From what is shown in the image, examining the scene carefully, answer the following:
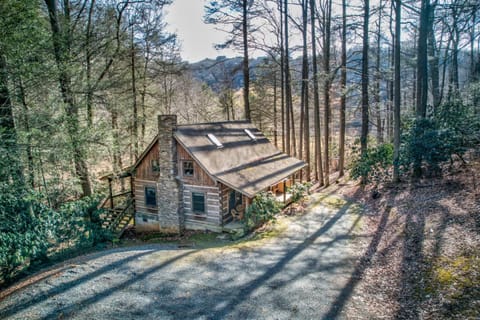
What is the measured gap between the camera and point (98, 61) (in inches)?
620

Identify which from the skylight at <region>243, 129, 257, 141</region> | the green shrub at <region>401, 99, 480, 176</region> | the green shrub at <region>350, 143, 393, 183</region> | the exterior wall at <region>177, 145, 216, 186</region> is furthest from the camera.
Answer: the skylight at <region>243, 129, 257, 141</region>

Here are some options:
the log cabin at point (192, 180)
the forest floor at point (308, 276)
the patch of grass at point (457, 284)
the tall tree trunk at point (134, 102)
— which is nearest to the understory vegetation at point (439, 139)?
the forest floor at point (308, 276)

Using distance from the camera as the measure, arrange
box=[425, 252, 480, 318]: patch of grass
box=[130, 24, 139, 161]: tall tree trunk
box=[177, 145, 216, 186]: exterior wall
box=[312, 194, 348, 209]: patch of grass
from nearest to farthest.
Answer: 1. box=[425, 252, 480, 318]: patch of grass
2. box=[177, 145, 216, 186]: exterior wall
3. box=[312, 194, 348, 209]: patch of grass
4. box=[130, 24, 139, 161]: tall tree trunk

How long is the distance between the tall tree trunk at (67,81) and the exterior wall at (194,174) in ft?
13.9

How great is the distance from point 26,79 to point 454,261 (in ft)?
45.2

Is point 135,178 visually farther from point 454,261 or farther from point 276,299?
point 454,261

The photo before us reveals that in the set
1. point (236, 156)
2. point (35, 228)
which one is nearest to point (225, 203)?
point (236, 156)

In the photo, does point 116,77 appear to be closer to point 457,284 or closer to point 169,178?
point 169,178

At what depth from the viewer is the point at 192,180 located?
1473 centimetres

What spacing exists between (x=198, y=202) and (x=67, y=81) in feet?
25.4

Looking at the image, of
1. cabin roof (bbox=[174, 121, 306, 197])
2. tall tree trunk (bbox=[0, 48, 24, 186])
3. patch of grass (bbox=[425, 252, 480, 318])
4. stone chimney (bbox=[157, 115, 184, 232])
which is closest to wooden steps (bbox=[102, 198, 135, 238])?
stone chimney (bbox=[157, 115, 184, 232])

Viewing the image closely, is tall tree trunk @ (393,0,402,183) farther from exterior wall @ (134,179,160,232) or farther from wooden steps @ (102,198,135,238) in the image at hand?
wooden steps @ (102,198,135,238)

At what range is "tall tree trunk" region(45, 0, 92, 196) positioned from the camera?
10734 mm

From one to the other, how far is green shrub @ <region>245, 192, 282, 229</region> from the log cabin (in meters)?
0.41
